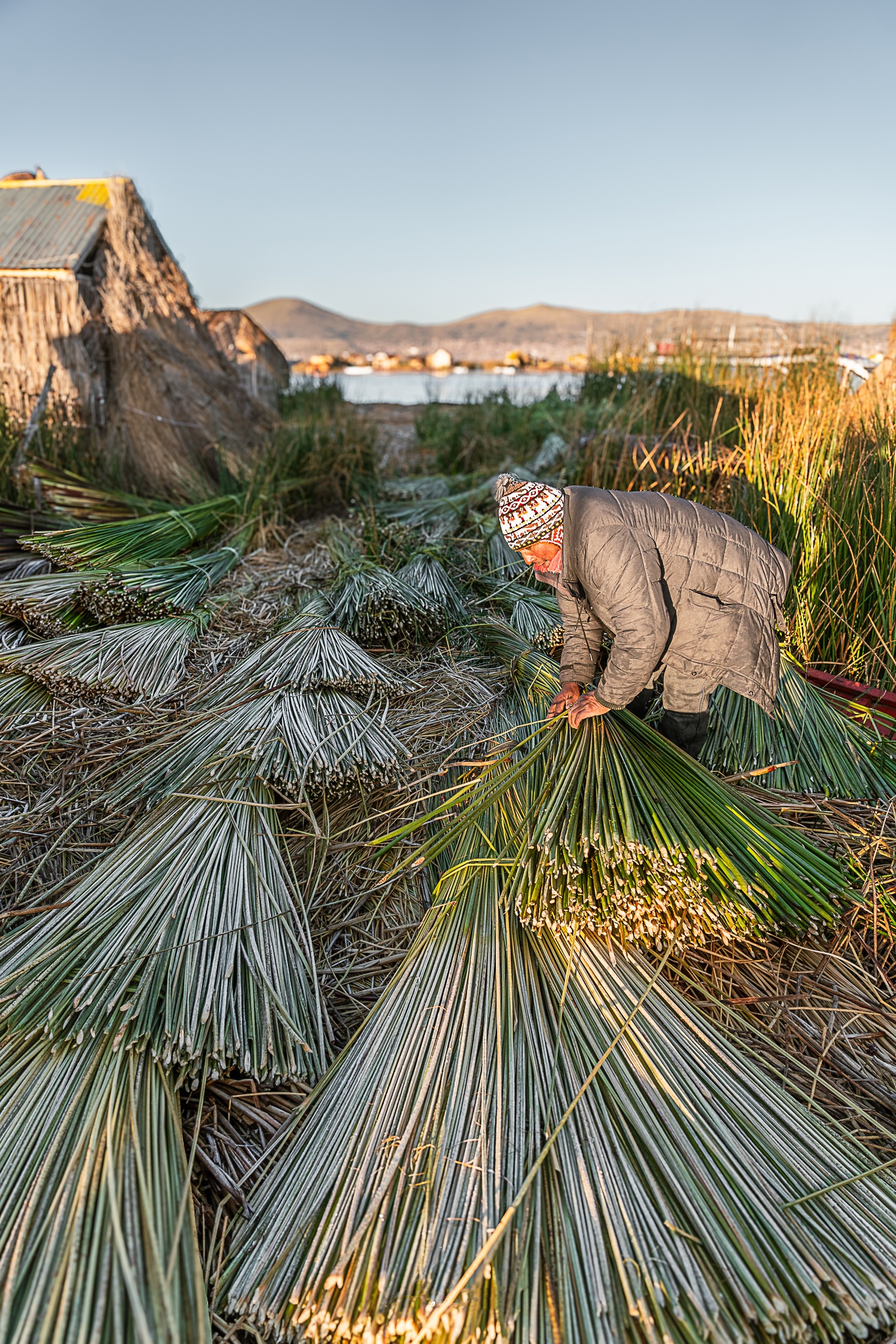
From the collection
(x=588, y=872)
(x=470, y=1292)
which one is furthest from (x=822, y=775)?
(x=470, y=1292)

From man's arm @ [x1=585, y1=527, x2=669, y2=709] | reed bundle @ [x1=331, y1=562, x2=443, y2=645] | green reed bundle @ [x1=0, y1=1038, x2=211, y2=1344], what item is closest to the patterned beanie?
man's arm @ [x1=585, y1=527, x2=669, y2=709]

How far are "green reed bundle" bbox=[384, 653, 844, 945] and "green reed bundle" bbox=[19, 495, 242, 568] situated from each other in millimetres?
2380

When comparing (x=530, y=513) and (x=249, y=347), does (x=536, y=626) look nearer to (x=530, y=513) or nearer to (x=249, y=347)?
(x=530, y=513)

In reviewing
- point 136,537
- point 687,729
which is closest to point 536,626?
point 687,729

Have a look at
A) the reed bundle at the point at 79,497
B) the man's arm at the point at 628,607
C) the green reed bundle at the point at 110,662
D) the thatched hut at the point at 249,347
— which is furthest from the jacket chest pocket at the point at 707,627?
the thatched hut at the point at 249,347

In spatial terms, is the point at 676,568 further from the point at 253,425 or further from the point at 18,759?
the point at 253,425

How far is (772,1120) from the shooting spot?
1.48 metres

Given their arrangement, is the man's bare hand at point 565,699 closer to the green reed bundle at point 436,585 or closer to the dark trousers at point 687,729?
the dark trousers at point 687,729

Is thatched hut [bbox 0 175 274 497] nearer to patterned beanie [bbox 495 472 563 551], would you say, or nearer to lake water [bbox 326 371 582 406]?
lake water [bbox 326 371 582 406]

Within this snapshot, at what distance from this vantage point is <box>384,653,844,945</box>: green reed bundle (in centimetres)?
174

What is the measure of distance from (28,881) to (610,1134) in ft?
5.66

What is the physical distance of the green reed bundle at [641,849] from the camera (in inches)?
68.4

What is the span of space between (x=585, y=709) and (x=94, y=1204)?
→ 4.90 ft

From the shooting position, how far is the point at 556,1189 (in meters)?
1.31
